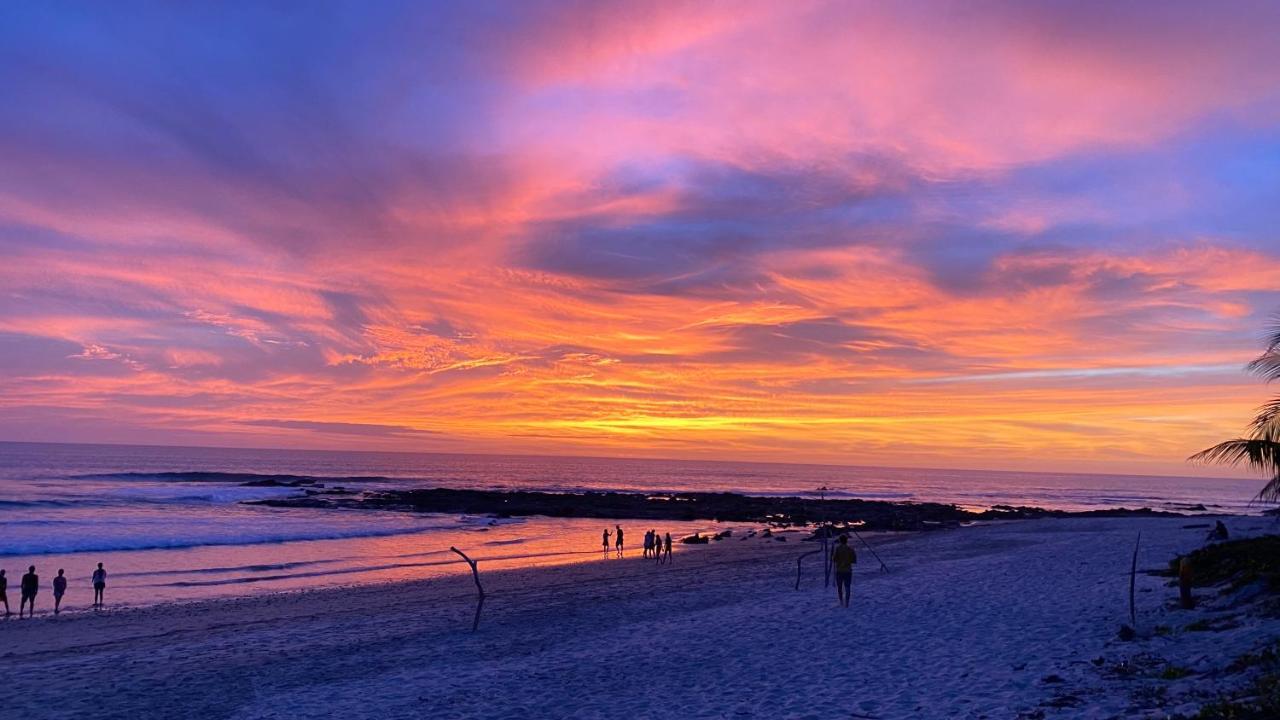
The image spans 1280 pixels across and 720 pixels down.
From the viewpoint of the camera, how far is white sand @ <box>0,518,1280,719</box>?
35.9 feet

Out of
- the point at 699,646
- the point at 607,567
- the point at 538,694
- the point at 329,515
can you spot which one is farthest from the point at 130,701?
the point at 329,515

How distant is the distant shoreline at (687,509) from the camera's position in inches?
2530

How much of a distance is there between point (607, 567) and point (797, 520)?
1361 inches

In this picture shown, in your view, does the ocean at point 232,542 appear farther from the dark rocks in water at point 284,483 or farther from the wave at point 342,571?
the dark rocks in water at point 284,483

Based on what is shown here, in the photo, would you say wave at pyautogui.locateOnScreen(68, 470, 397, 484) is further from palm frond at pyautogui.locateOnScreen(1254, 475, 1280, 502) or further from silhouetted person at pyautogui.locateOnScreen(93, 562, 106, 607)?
palm frond at pyautogui.locateOnScreen(1254, 475, 1280, 502)

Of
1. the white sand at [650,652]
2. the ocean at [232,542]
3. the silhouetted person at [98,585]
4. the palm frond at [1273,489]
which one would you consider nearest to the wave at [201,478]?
the ocean at [232,542]

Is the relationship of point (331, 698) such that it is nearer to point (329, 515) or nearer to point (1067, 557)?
point (1067, 557)

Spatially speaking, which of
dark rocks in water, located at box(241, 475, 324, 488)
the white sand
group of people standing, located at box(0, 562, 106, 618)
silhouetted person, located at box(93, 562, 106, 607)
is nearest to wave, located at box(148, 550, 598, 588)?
silhouetted person, located at box(93, 562, 106, 607)

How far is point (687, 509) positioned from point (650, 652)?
58468 mm

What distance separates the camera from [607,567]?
3259cm

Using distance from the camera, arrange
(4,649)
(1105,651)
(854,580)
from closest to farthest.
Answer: (1105,651) → (4,649) → (854,580)

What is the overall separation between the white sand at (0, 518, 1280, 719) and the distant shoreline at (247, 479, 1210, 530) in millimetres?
38769

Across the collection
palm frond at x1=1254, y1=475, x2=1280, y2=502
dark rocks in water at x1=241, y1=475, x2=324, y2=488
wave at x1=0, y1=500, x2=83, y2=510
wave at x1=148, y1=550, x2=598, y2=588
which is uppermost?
palm frond at x1=1254, y1=475, x2=1280, y2=502

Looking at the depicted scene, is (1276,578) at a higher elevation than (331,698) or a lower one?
higher
